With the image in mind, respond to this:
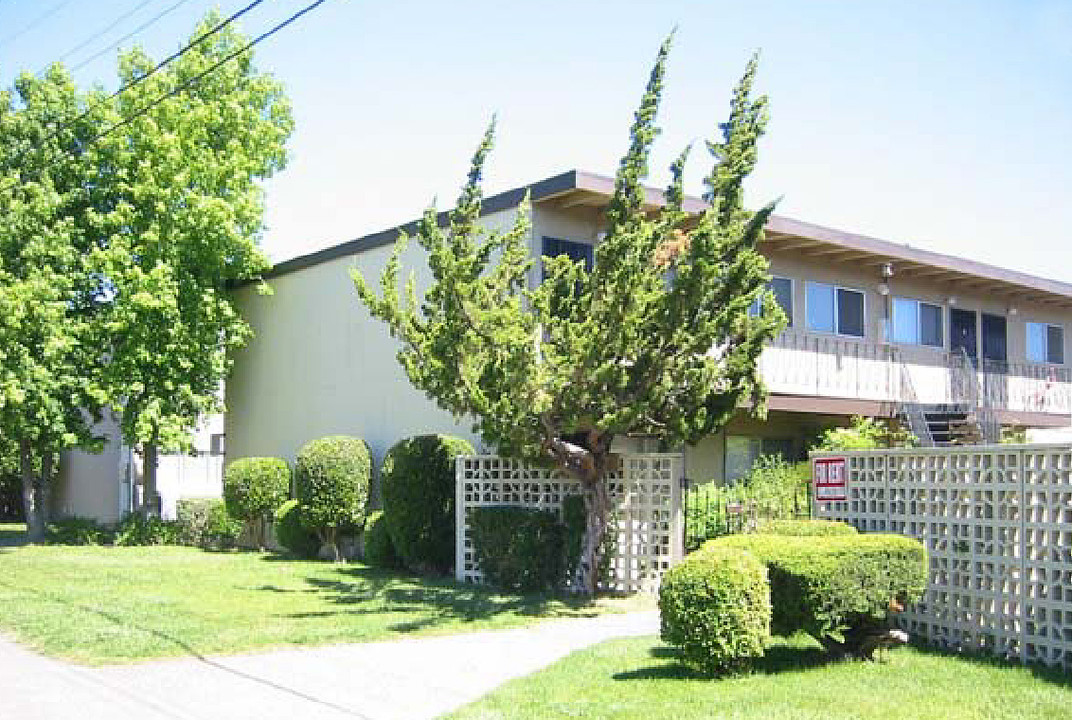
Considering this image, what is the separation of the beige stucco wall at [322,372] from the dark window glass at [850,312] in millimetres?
8121

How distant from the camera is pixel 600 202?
1822cm

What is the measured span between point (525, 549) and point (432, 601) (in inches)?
64.5

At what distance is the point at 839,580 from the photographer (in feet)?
31.0

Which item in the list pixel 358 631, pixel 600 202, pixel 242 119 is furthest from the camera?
pixel 242 119

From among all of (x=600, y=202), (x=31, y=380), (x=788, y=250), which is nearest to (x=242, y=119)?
(x=31, y=380)

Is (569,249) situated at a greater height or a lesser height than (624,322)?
greater

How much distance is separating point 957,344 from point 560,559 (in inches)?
541

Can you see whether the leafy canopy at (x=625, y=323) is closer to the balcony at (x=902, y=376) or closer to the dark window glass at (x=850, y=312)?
the balcony at (x=902, y=376)

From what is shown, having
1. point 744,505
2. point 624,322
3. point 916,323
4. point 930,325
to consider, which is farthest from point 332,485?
point 930,325

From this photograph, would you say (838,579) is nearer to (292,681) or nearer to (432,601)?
(292,681)

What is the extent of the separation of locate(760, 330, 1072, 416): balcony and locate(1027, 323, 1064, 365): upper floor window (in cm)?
62

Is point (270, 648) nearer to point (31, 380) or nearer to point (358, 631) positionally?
point (358, 631)

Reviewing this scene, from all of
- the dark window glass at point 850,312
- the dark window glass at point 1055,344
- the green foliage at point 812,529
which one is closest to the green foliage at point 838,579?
the green foliage at point 812,529

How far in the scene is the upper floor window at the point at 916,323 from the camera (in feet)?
78.6
